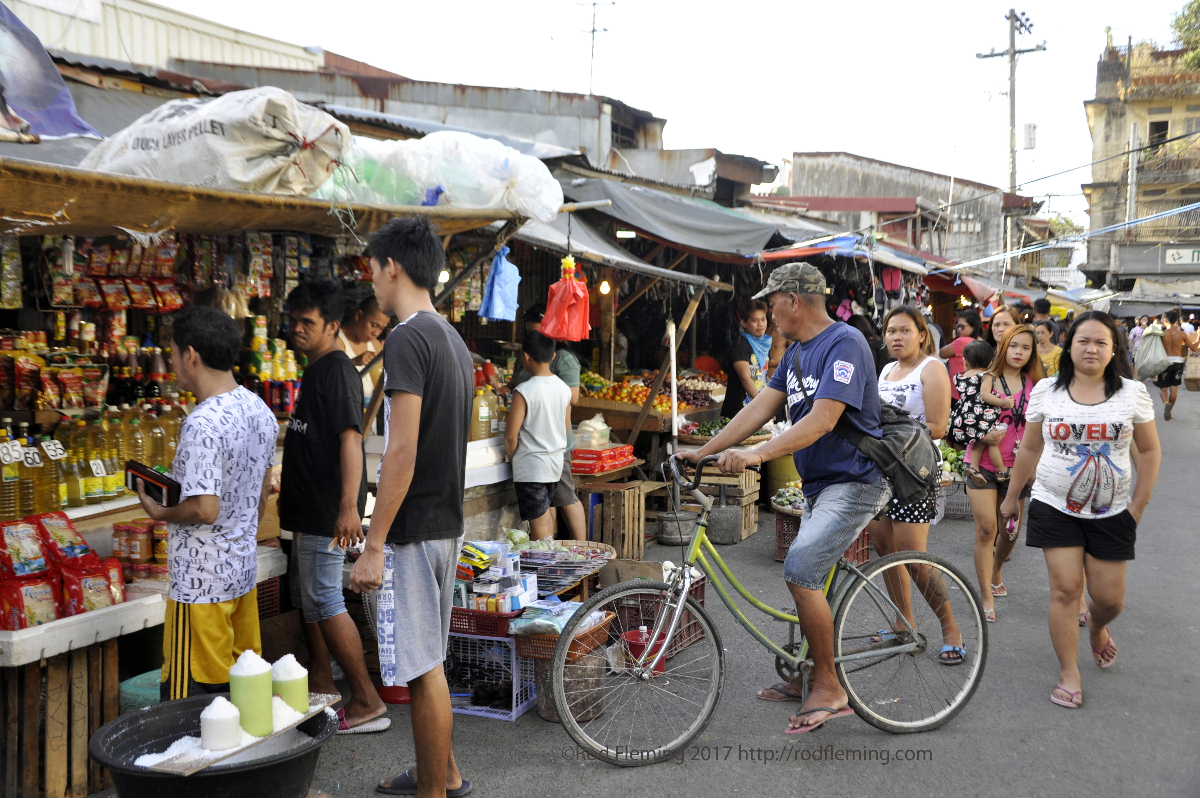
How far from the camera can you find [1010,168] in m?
33.3

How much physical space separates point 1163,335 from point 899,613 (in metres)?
21.0

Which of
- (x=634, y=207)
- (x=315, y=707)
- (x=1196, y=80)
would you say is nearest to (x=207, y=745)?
(x=315, y=707)

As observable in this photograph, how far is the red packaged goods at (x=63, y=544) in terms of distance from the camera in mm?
3984

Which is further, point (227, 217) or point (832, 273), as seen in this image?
point (832, 273)

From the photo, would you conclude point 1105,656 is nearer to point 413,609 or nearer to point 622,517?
point 622,517

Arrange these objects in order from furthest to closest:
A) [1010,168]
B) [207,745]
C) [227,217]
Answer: [1010,168] < [227,217] < [207,745]

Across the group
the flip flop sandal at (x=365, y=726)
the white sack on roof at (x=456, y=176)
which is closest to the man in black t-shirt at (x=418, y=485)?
the flip flop sandal at (x=365, y=726)

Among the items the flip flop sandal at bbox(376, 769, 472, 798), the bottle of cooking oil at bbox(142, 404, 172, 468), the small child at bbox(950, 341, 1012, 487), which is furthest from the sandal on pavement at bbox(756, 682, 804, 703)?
the bottle of cooking oil at bbox(142, 404, 172, 468)

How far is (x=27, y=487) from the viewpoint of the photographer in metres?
4.66

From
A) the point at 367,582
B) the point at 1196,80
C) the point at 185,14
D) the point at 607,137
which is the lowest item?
the point at 367,582

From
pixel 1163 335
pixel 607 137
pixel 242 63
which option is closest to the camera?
pixel 242 63

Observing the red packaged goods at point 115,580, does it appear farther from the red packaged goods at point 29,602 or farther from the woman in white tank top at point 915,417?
the woman in white tank top at point 915,417

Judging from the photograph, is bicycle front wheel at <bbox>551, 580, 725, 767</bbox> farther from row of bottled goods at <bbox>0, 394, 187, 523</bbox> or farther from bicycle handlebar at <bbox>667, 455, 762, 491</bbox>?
row of bottled goods at <bbox>0, 394, 187, 523</bbox>

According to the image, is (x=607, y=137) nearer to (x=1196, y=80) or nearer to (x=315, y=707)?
(x=315, y=707)
